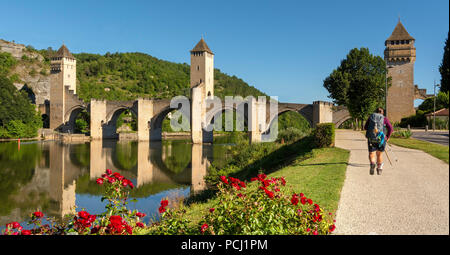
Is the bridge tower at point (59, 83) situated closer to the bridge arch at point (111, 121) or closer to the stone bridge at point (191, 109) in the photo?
the stone bridge at point (191, 109)

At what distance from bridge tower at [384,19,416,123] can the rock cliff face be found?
5626 centimetres

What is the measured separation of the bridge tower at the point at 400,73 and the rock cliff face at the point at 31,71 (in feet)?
185

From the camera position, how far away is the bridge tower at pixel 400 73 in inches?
1528

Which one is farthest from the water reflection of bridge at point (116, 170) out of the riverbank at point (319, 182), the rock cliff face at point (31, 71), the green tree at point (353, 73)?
the rock cliff face at point (31, 71)

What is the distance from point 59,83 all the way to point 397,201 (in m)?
59.5

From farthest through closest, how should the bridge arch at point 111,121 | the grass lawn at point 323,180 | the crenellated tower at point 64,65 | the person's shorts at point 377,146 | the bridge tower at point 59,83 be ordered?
the bridge tower at point 59,83
the crenellated tower at point 64,65
the bridge arch at point 111,121
the grass lawn at point 323,180
the person's shorts at point 377,146

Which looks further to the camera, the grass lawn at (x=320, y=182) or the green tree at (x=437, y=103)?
the green tree at (x=437, y=103)

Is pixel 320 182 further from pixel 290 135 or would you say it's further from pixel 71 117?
pixel 71 117

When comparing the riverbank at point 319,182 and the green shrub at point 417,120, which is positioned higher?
the green shrub at point 417,120

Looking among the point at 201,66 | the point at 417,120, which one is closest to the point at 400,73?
the point at 417,120

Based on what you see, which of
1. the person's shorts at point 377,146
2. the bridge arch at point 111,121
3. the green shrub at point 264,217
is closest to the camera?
the green shrub at point 264,217

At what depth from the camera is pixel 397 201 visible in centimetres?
493
